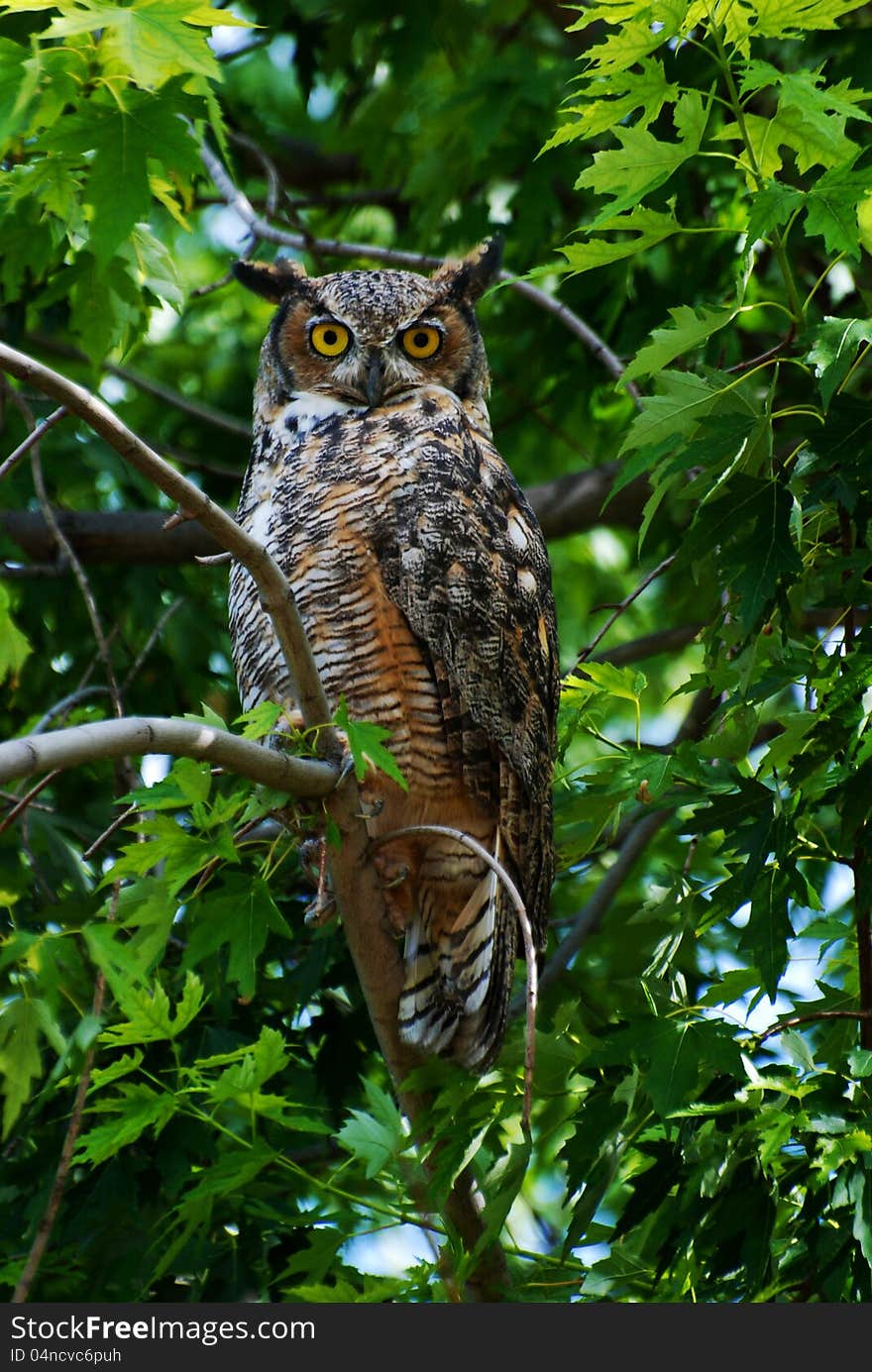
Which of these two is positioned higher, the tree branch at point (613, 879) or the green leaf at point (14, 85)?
the green leaf at point (14, 85)

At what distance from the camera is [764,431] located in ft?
7.54

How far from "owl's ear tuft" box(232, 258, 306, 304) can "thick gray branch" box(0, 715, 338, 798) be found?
1.44 meters

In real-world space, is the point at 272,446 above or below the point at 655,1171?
above

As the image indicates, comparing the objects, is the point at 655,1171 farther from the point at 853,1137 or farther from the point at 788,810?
the point at 788,810

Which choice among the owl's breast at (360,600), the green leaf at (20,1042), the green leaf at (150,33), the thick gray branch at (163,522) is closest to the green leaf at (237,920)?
the green leaf at (20,1042)

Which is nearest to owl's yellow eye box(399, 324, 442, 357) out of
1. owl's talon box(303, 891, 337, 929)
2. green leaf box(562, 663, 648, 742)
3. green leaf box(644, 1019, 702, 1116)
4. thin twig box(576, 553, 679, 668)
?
thin twig box(576, 553, 679, 668)

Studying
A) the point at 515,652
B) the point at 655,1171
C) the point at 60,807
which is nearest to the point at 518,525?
the point at 515,652

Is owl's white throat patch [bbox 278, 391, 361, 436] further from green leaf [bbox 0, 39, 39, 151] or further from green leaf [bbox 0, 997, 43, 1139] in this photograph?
green leaf [bbox 0, 997, 43, 1139]

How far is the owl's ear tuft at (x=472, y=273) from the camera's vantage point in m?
3.25

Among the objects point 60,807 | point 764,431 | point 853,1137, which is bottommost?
point 853,1137

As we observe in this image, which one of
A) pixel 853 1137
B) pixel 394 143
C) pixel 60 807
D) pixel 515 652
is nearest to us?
pixel 853 1137

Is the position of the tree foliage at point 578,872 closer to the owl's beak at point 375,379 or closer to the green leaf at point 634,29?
the green leaf at point 634,29

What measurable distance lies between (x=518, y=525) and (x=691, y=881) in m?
0.73

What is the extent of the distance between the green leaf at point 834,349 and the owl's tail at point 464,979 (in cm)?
100
